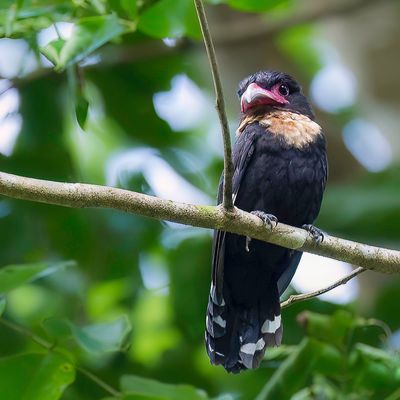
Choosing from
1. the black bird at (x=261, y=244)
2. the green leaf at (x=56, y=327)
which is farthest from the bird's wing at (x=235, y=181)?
the green leaf at (x=56, y=327)

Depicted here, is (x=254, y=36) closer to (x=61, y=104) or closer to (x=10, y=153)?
(x=61, y=104)

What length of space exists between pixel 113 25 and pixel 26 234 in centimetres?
168

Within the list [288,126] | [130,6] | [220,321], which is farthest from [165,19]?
[220,321]

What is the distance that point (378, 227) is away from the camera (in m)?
5.40

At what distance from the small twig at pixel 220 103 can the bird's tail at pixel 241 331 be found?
1.11 meters

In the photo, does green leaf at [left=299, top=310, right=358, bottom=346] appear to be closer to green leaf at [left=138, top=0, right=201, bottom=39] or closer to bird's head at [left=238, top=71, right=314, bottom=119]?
bird's head at [left=238, top=71, right=314, bottom=119]

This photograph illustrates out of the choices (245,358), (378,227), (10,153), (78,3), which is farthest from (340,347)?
(10,153)

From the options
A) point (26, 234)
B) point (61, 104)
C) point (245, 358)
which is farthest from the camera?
point (61, 104)

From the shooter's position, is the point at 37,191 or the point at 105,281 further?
the point at 105,281


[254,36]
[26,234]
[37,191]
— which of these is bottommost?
[26,234]

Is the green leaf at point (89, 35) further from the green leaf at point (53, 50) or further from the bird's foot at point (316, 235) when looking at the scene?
the bird's foot at point (316, 235)

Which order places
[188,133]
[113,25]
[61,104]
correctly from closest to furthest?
1. [113,25]
2. [61,104]
3. [188,133]

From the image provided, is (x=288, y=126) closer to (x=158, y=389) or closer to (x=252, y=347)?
(x=252, y=347)

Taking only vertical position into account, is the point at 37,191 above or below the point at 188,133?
above
